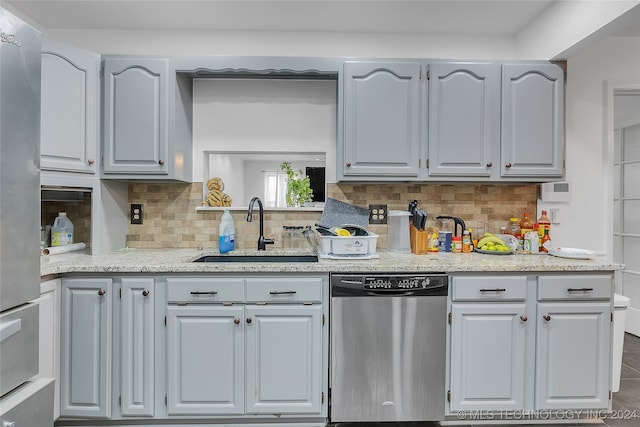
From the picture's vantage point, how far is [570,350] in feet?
6.41

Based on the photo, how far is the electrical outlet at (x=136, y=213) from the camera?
264cm

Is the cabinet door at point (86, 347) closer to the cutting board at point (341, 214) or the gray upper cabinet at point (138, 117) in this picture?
the gray upper cabinet at point (138, 117)

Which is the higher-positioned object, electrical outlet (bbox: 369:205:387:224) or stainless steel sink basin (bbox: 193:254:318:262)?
electrical outlet (bbox: 369:205:387:224)

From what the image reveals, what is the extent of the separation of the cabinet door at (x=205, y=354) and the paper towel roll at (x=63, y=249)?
3.08 ft

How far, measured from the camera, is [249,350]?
190cm

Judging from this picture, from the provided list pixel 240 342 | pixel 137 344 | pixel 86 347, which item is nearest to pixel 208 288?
pixel 240 342

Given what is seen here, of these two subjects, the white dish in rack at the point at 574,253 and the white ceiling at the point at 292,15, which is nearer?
the white dish in rack at the point at 574,253

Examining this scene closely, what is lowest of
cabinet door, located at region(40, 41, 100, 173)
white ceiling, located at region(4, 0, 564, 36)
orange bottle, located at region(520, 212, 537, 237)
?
orange bottle, located at region(520, 212, 537, 237)

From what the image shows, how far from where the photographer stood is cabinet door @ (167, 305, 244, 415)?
1.90 meters

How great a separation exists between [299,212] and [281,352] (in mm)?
1096

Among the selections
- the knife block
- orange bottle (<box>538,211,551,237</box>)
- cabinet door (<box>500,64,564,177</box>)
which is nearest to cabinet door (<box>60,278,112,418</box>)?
the knife block

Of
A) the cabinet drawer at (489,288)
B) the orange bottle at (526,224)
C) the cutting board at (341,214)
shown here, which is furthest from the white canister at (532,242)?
the cutting board at (341,214)

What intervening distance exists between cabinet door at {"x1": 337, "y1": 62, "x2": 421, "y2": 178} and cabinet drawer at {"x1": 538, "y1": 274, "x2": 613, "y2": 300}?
41.3 inches

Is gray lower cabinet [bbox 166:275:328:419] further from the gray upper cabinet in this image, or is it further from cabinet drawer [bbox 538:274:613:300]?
cabinet drawer [bbox 538:274:613:300]
